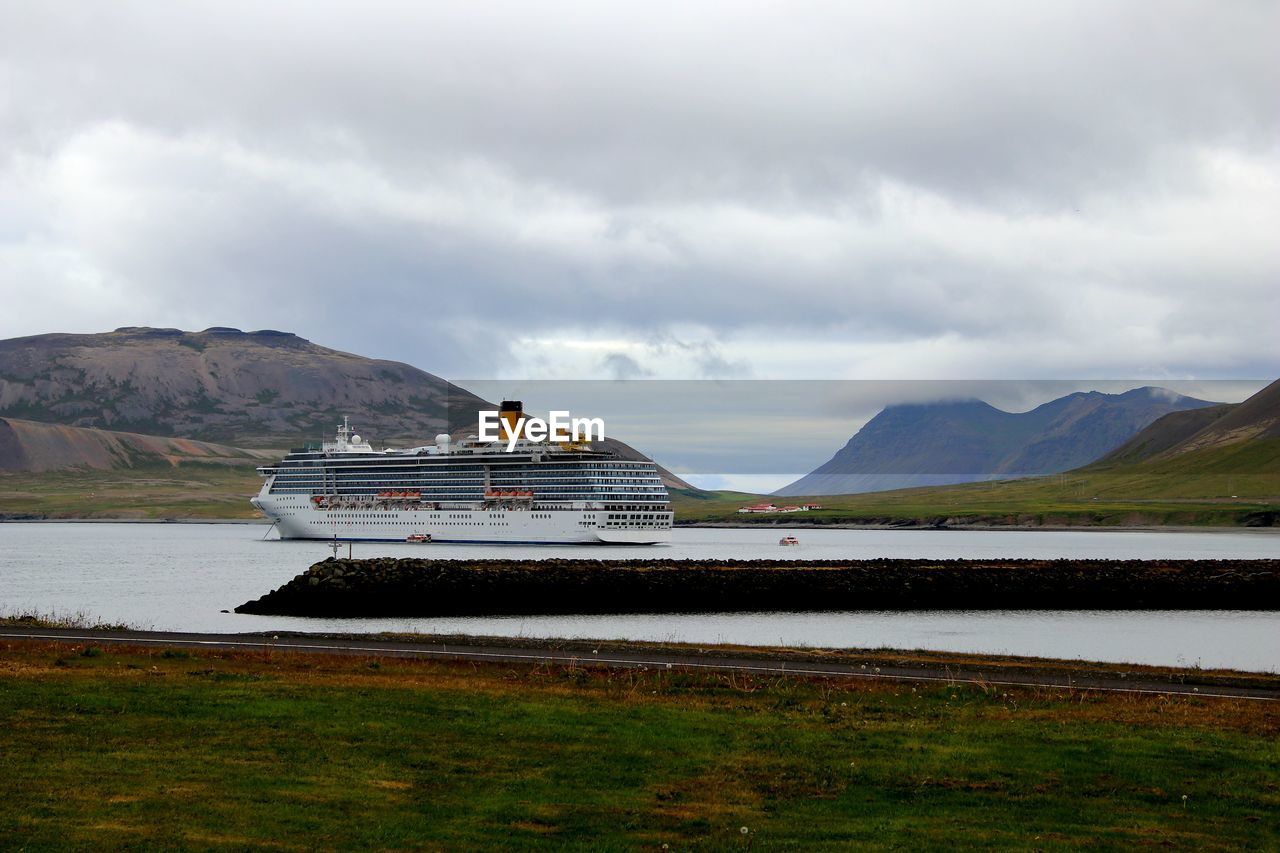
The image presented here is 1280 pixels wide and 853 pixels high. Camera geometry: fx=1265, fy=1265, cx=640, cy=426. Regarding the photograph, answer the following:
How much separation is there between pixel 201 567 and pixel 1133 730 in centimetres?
8493

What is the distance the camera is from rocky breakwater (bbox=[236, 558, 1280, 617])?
5931cm

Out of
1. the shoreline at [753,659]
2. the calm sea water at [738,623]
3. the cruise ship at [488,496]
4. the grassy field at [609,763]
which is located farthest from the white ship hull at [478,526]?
the grassy field at [609,763]

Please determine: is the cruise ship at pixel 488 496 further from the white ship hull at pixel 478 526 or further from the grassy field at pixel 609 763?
the grassy field at pixel 609 763

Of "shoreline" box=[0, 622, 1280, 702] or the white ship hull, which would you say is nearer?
"shoreline" box=[0, 622, 1280, 702]

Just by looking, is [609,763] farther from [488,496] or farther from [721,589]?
[488,496]

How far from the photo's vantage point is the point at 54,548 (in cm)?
12800

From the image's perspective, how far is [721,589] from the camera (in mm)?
63562

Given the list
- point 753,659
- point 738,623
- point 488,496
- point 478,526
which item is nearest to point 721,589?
point 738,623

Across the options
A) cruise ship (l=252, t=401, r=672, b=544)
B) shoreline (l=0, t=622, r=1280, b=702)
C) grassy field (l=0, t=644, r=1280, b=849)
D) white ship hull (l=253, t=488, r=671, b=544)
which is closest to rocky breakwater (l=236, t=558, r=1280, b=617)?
shoreline (l=0, t=622, r=1280, b=702)

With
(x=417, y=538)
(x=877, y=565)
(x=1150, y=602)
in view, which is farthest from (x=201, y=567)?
(x=1150, y=602)

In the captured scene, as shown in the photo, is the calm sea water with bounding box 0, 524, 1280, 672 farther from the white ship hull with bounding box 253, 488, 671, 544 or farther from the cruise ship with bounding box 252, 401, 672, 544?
the cruise ship with bounding box 252, 401, 672, 544

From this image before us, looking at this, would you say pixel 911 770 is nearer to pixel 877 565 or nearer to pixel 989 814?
pixel 989 814

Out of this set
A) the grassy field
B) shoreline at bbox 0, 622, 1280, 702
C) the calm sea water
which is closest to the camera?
the grassy field

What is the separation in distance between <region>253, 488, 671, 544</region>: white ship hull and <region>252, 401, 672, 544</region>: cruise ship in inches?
3.8
